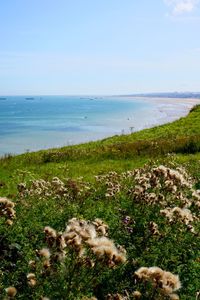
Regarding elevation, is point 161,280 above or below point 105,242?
below

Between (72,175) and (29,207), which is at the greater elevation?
(29,207)

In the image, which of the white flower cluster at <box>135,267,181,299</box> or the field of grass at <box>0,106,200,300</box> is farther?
the field of grass at <box>0,106,200,300</box>

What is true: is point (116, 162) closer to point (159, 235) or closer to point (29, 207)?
point (29, 207)

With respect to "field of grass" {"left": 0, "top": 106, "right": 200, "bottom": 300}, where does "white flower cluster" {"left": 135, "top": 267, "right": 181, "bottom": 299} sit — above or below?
above

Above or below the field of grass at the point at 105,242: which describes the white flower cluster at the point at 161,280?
above

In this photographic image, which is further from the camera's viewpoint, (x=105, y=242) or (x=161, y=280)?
(x=105, y=242)

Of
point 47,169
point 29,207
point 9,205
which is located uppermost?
point 9,205

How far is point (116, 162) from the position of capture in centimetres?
2855

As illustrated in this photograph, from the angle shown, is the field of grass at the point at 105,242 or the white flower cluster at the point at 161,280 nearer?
the white flower cluster at the point at 161,280

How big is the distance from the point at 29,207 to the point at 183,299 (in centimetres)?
508

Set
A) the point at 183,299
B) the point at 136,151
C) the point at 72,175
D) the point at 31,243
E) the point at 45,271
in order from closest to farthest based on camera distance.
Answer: the point at 45,271, the point at 183,299, the point at 31,243, the point at 72,175, the point at 136,151

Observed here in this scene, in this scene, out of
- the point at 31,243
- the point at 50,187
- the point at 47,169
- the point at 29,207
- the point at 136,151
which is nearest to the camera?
the point at 31,243

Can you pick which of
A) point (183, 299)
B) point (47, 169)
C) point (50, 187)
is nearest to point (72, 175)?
point (47, 169)

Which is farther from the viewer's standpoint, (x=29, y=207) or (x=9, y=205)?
(x=29, y=207)
